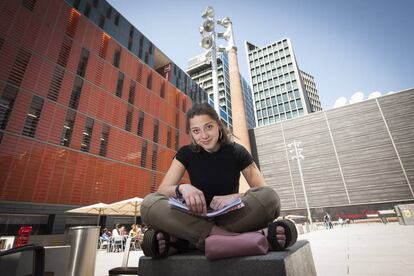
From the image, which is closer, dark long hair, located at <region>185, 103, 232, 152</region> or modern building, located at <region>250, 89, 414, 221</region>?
dark long hair, located at <region>185, 103, 232, 152</region>

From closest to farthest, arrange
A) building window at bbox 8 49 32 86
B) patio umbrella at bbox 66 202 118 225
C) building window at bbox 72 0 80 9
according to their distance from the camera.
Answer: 1. patio umbrella at bbox 66 202 118 225
2. building window at bbox 8 49 32 86
3. building window at bbox 72 0 80 9

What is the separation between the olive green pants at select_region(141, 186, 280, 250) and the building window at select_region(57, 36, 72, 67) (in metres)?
16.0

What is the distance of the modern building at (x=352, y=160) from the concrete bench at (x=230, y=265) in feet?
97.8

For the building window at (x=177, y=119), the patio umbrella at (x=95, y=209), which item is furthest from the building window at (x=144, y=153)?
the patio umbrella at (x=95, y=209)

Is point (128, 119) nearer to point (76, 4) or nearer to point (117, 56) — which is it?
point (117, 56)

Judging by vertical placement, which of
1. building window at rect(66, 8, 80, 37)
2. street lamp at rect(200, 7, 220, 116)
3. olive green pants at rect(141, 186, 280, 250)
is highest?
building window at rect(66, 8, 80, 37)

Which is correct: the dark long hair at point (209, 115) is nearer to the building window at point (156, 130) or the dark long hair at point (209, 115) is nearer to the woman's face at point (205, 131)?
the woman's face at point (205, 131)

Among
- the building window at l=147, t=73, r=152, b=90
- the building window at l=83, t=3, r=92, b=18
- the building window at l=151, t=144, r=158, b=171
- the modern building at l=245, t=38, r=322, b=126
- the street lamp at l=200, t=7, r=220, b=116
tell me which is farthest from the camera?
the modern building at l=245, t=38, r=322, b=126

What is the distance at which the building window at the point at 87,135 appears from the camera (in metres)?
13.6

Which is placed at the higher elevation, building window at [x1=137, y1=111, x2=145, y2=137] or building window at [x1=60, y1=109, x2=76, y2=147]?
building window at [x1=137, y1=111, x2=145, y2=137]

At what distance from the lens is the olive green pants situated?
3.60 feet

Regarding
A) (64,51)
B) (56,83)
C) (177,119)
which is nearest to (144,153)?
(177,119)

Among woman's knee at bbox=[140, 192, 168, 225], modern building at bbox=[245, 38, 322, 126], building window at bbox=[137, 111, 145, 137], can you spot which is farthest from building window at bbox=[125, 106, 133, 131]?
modern building at bbox=[245, 38, 322, 126]

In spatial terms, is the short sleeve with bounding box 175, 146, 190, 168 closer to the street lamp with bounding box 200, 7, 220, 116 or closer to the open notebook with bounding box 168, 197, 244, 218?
the open notebook with bounding box 168, 197, 244, 218
